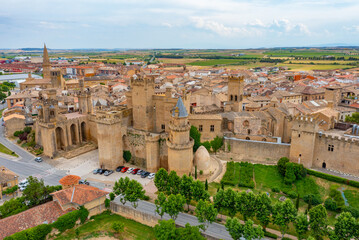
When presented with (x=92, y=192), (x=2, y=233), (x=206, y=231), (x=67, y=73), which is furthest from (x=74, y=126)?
(x=67, y=73)

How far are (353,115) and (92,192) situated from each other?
166 feet

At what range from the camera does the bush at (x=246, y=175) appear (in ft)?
126

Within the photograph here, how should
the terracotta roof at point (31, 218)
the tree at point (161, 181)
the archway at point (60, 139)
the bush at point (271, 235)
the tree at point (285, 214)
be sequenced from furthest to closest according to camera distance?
the archway at point (60, 139), the tree at point (161, 181), the terracotta roof at point (31, 218), the bush at point (271, 235), the tree at point (285, 214)

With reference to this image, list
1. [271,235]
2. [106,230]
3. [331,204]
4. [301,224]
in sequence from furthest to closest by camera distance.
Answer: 1. [331,204]
2. [106,230]
3. [271,235]
4. [301,224]

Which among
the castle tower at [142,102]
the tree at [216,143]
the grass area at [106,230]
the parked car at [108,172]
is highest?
the castle tower at [142,102]

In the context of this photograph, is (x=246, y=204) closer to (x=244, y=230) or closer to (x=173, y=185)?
(x=244, y=230)

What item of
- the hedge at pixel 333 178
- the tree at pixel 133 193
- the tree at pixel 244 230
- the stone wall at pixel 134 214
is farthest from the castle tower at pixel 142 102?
the hedge at pixel 333 178

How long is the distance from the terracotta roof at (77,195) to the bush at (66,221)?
5.09ft

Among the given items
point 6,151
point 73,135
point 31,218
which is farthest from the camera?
point 73,135

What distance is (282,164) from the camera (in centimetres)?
3984

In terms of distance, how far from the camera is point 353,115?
55375 millimetres

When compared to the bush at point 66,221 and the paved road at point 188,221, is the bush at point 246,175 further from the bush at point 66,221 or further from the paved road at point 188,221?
the bush at point 66,221

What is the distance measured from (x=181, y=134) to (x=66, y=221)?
56.9ft

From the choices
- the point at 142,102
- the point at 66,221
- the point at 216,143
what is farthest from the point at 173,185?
the point at 142,102
